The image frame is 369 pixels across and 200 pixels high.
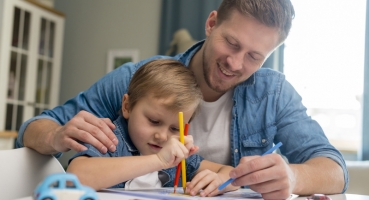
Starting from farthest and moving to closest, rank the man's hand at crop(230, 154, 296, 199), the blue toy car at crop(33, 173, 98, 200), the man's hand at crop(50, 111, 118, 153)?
the man's hand at crop(50, 111, 118, 153) → the man's hand at crop(230, 154, 296, 199) → the blue toy car at crop(33, 173, 98, 200)

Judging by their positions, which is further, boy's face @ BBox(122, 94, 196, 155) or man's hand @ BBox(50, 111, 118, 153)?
boy's face @ BBox(122, 94, 196, 155)

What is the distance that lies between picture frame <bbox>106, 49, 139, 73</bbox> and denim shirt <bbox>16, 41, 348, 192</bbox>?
99.2 inches

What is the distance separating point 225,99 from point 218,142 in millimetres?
162

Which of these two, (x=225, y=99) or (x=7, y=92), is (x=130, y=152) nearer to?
(x=225, y=99)

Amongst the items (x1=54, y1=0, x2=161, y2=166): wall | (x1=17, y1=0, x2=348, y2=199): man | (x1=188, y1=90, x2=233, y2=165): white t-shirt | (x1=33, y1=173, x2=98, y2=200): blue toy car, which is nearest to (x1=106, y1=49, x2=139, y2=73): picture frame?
(x1=54, y1=0, x2=161, y2=166): wall

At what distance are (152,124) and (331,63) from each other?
2.57 metres

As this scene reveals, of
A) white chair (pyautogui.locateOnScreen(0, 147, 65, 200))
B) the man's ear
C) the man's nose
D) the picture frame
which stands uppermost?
the picture frame

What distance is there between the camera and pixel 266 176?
3.12 ft

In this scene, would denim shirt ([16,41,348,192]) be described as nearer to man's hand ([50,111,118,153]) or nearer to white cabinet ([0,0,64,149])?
man's hand ([50,111,118,153])

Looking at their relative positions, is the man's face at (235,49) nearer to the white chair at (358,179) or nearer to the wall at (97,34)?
the white chair at (358,179)

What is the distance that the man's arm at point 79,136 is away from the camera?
1.08m

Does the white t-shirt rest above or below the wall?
below

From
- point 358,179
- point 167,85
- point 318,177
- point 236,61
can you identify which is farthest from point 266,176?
point 358,179

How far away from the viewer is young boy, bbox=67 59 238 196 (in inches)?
39.9
